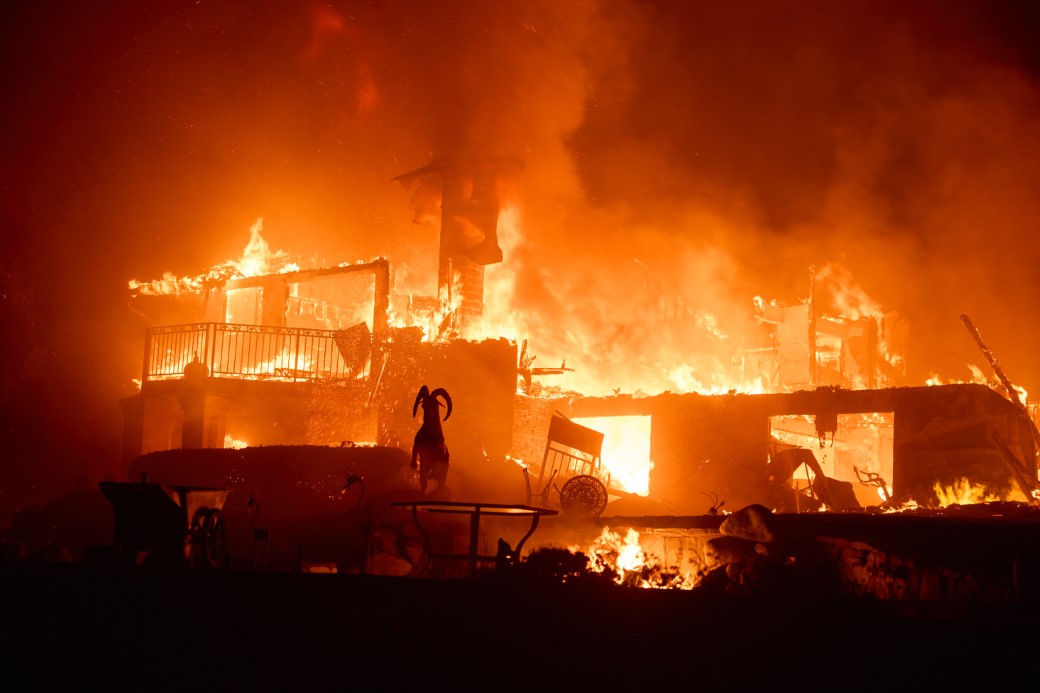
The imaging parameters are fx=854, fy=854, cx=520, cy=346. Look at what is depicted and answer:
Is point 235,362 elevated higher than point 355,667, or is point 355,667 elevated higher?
point 235,362

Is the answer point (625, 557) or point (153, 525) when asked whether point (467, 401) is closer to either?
point (625, 557)

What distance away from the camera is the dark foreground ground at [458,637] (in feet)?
22.0

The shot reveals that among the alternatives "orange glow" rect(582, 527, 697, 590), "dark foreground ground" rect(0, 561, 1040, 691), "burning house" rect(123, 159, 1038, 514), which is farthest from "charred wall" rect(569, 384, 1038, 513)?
"dark foreground ground" rect(0, 561, 1040, 691)

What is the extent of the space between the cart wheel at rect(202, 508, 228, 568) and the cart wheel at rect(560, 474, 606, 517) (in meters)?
7.69

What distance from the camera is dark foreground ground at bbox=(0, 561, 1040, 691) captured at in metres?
6.71

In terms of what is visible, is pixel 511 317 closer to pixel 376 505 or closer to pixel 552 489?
pixel 552 489

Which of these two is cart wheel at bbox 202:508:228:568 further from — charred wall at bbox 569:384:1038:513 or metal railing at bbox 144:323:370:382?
charred wall at bbox 569:384:1038:513

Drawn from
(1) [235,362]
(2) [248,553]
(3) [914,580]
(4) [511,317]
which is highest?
(4) [511,317]

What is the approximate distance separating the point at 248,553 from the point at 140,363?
44.2 feet

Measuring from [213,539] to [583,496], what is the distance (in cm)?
820

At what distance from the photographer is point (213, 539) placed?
10094 millimetres

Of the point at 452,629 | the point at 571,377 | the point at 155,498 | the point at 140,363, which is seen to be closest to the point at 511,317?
the point at 571,377

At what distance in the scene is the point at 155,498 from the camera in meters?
9.41

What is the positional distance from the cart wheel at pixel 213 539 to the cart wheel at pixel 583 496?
7.69 metres
